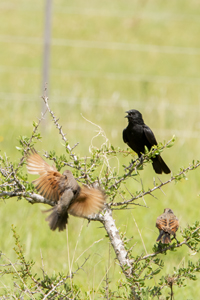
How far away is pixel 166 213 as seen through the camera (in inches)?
106

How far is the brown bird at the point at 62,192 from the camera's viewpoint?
7.56ft

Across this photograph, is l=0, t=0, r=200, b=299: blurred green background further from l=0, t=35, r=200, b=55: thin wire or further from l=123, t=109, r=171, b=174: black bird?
l=123, t=109, r=171, b=174: black bird

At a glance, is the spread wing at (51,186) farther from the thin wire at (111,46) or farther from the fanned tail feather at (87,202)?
the thin wire at (111,46)

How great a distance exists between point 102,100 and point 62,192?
21.2 ft

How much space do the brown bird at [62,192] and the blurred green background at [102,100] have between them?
446 millimetres

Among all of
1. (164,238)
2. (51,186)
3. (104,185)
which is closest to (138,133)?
(104,185)

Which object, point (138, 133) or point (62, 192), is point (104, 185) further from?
point (138, 133)

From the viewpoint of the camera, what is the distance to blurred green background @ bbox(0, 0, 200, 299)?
4.23 meters

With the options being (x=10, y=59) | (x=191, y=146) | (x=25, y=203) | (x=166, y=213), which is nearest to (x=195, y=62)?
(x=10, y=59)

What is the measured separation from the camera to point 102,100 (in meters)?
8.71

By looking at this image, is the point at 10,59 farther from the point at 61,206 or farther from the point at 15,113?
the point at 61,206

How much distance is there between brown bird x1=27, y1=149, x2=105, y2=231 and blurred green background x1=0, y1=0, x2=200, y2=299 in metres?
0.45

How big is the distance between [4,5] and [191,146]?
1359 cm

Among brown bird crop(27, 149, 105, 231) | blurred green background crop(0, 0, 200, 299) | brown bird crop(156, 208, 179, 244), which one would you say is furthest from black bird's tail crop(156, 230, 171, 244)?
brown bird crop(27, 149, 105, 231)
